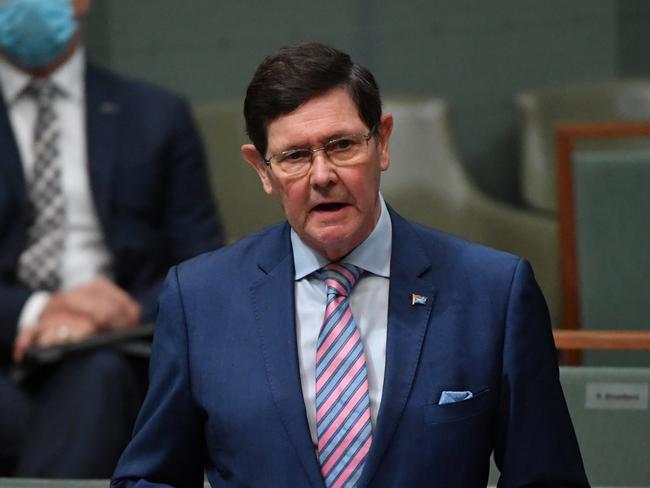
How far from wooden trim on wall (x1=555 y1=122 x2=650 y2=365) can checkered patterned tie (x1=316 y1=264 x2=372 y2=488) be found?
3.88ft

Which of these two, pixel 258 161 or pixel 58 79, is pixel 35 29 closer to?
pixel 58 79

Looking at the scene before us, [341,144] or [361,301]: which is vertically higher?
[341,144]

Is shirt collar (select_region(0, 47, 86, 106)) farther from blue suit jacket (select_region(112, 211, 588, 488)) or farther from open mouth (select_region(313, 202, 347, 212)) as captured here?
open mouth (select_region(313, 202, 347, 212))

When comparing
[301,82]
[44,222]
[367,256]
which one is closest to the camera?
[301,82]

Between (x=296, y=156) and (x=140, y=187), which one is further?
(x=140, y=187)

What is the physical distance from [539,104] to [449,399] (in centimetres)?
245

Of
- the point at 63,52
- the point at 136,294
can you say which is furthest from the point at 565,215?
the point at 63,52

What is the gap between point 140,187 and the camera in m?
3.05

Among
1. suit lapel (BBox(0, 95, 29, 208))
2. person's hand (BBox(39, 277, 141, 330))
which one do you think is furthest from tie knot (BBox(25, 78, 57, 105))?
person's hand (BBox(39, 277, 141, 330))

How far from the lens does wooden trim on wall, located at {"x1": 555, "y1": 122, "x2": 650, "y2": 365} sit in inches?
108

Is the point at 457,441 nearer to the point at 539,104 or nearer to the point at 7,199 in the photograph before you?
the point at 7,199

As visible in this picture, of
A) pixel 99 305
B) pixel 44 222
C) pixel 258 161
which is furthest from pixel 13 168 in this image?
pixel 258 161

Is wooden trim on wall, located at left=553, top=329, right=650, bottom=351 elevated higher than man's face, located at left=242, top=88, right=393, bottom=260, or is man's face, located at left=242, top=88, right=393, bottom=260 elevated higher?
man's face, located at left=242, top=88, right=393, bottom=260

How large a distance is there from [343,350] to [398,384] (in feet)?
0.28
